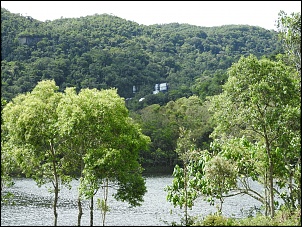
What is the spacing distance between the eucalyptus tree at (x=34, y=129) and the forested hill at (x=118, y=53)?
2372 inches

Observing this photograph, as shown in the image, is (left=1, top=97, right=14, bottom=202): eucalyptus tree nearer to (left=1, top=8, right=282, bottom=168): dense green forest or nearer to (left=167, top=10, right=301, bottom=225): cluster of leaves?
(left=167, top=10, right=301, bottom=225): cluster of leaves

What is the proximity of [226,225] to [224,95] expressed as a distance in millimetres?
6573

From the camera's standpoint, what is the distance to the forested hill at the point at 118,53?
364 ft

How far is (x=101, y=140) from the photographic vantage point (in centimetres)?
2589

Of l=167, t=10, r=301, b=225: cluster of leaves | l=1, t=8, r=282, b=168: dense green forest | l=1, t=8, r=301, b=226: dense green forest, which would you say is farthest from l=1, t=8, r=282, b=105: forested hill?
l=167, t=10, r=301, b=225: cluster of leaves

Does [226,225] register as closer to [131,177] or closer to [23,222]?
[131,177]

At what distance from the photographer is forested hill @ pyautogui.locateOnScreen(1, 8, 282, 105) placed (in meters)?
111

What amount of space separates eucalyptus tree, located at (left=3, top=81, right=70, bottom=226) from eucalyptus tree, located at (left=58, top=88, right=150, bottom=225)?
0.74 meters

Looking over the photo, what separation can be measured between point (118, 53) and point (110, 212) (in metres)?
111

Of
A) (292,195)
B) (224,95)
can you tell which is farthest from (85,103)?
(292,195)

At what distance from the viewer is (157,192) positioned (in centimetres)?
5153

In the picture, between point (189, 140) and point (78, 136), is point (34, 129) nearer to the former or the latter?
point (78, 136)

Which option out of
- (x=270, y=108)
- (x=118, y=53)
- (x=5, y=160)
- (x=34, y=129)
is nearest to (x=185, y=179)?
(x=270, y=108)

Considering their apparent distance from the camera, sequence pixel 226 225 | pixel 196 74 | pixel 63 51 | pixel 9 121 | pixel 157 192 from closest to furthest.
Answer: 1. pixel 226 225
2. pixel 9 121
3. pixel 157 192
4. pixel 63 51
5. pixel 196 74
